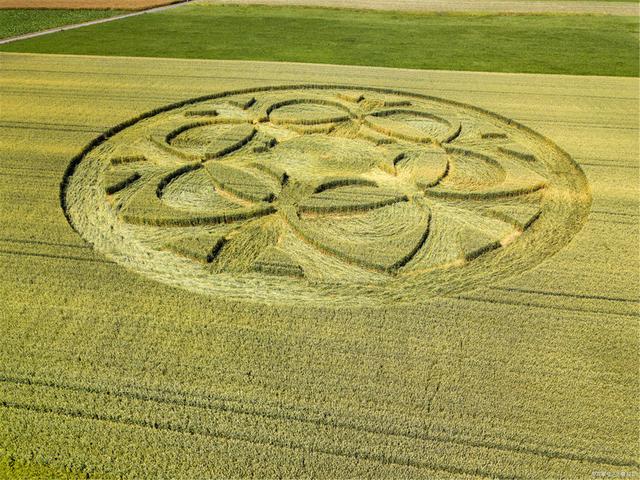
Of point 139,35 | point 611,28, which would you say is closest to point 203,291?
point 139,35

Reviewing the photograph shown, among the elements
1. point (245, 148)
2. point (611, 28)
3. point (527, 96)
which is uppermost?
point (611, 28)

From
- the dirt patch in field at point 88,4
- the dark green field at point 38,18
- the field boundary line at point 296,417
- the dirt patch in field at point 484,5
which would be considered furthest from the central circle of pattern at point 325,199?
the dirt patch in field at point 88,4

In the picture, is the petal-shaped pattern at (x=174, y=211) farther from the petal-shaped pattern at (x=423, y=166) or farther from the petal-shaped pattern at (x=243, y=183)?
the petal-shaped pattern at (x=423, y=166)

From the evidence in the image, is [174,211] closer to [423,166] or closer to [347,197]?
[347,197]

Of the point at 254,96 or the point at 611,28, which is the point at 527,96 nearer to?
the point at 254,96

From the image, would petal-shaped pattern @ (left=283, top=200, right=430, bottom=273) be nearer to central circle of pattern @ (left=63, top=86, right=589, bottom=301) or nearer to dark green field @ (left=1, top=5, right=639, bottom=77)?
central circle of pattern @ (left=63, top=86, right=589, bottom=301)

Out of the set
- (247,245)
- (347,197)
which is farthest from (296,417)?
(347,197)
